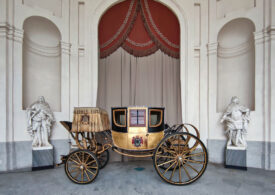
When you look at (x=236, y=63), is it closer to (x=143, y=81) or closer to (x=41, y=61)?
(x=143, y=81)

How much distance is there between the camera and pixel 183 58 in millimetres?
4438

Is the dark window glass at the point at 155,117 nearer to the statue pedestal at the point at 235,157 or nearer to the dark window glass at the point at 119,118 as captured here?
the dark window glass at the point at 119,118

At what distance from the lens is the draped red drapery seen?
440 cm

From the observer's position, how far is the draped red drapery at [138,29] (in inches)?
173

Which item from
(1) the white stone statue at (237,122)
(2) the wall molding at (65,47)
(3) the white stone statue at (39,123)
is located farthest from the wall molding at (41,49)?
(1) the white stone statue at (237,122)

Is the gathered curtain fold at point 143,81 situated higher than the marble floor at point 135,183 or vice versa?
the gathered curtain fold at point 143,81

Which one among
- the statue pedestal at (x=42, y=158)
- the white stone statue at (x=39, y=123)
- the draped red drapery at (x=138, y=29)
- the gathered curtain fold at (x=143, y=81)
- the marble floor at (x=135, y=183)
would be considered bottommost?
the marble floor at (x=135, y=183)

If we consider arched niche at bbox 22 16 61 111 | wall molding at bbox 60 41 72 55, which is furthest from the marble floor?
wall molding at bbox 60 41 72 55

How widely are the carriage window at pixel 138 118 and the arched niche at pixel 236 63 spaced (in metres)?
2.67

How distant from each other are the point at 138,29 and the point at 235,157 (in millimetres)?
3866

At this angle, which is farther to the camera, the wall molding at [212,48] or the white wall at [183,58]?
the wall molding at [212,48]

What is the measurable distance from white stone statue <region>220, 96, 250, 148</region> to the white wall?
33 cm

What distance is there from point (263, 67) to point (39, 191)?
503 centimetres

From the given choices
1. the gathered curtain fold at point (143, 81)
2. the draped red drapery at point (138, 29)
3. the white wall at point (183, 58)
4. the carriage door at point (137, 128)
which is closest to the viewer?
the carriage door at point (137, 128)
